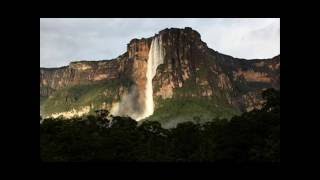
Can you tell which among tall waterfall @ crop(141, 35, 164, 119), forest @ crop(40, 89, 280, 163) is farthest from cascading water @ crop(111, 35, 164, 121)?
forest @ crop(40, 89, 280, 163)

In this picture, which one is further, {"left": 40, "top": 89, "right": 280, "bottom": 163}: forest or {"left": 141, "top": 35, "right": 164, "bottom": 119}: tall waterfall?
{"left": 141, "top": 35, "right": 164, "bottom": 119}: tall waterfall

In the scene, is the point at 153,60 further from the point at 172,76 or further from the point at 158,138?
the point at 158,138

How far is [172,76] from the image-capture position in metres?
19.8

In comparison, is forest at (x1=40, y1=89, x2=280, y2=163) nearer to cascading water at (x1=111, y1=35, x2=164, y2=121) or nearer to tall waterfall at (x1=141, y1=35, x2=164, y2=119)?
cascading water at (x1=111, y1=35, x2=164, y2=121)

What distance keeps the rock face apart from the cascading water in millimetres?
81

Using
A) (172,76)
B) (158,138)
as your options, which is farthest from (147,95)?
(158,138)

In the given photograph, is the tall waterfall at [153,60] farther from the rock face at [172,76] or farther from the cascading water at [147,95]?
the rock face at [172,76]

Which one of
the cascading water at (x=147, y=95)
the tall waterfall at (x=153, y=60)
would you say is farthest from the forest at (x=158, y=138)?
the tall waterfall at (x=153, y=60)

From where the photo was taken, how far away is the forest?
8.83 m

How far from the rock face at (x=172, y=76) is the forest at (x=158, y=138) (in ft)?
15.6
